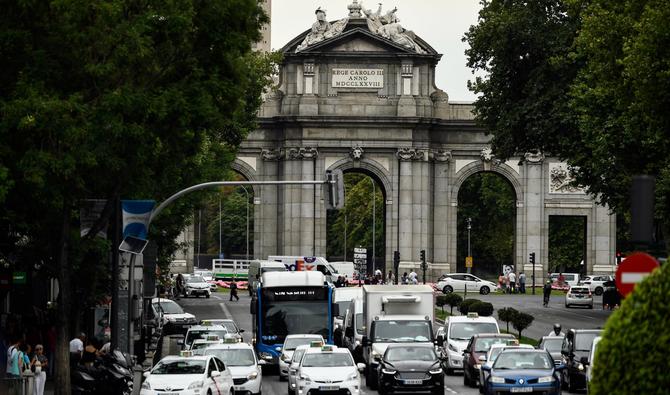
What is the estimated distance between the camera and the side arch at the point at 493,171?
304 feet

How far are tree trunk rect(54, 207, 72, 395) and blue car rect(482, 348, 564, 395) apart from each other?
9523 millimetres

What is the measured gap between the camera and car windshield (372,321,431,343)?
41031mm

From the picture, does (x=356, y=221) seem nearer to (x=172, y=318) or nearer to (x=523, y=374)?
(x=172, y=318)

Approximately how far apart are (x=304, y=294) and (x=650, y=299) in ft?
108

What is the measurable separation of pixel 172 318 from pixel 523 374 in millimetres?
29872

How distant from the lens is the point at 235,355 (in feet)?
120

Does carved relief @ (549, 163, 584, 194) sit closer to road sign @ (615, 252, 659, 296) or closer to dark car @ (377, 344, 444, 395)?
dark car @ (377, 344, 444, 395)

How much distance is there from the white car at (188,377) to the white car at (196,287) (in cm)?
5595

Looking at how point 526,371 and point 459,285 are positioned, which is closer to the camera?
point 526,371

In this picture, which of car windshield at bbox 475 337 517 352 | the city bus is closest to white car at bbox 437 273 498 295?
the city bus

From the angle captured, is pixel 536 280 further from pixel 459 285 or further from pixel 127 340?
pixel 127 340

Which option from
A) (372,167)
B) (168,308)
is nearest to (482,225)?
(372,167)

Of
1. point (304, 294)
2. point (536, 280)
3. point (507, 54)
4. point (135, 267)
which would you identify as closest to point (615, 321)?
point (135, 267)

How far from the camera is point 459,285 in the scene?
88.1 m
